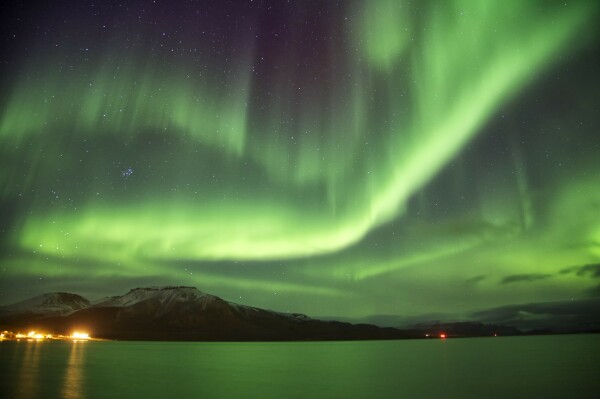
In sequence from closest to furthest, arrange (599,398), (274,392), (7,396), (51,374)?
(7,396) < (599,398) < (274,392) < (51,374)

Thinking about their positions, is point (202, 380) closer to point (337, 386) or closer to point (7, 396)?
point (337, 386)

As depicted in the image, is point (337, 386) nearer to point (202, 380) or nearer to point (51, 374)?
point (202, 380)

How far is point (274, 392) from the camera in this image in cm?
4966

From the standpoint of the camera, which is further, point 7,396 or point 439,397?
point 439,397

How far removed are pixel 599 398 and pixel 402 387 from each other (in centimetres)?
2207

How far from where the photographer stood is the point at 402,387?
188 feet

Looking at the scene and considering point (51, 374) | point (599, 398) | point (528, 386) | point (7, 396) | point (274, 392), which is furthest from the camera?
point (51, 374)

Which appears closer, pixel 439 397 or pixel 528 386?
pixel 439 397

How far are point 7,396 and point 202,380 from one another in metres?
27.8

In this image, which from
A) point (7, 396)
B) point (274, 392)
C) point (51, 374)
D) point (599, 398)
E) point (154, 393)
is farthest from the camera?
point (51, 374)

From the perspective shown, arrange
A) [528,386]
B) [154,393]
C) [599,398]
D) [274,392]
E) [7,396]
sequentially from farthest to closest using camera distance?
[528,386], [274,392], [154,393], [599,398], [7,396]

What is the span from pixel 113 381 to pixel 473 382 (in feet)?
158

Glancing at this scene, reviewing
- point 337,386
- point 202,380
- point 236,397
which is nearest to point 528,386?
point 337,386

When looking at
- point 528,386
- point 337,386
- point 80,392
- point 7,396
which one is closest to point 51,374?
A: point 80,392
